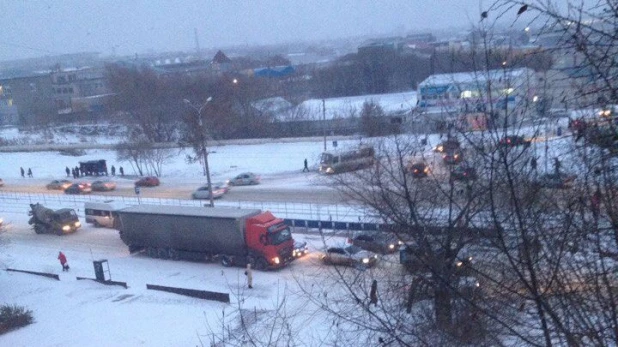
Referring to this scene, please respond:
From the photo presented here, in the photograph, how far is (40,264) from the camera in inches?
590

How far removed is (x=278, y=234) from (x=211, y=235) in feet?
5.30

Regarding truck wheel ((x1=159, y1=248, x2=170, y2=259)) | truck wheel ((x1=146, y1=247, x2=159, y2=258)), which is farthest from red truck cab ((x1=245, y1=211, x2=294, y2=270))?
truck wheel ((x1=146, y1=247, x2=159, y2=258))

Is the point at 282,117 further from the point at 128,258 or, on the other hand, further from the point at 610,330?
the point at 610,330

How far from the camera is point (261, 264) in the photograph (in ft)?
41.1

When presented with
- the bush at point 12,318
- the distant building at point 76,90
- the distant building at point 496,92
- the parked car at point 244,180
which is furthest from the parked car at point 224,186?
the distant building at point 76,90

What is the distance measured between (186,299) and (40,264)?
596 centimetres

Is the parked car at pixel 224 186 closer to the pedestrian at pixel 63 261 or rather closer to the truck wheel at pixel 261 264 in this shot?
the pedestrian at pixel 63 261

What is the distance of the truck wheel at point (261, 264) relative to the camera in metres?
12.5

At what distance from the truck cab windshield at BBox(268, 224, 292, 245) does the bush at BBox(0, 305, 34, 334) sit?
4.86 m

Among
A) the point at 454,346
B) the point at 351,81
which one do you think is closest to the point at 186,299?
the point at 454,346

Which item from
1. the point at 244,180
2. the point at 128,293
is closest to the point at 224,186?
the point at 244,180

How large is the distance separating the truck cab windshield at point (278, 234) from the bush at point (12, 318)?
4862 mm

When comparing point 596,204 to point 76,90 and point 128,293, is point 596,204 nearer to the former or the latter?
point 128,293

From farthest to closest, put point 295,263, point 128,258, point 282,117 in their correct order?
1. point 282,117
2. point 128,258
3. point 295,263
